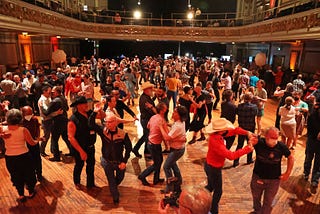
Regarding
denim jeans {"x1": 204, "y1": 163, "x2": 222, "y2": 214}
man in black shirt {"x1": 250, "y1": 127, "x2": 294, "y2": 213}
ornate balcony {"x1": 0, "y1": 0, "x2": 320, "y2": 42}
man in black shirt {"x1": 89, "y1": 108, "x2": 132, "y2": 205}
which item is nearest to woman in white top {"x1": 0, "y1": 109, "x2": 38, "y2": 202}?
man in black shirt {"x1": 89, "y1": 108, "x2": 132, "y2": 205}

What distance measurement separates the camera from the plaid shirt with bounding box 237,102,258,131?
13.9 feet

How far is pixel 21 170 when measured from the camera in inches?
129

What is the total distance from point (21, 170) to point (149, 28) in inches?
637

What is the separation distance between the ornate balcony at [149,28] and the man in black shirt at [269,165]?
702 centimetres

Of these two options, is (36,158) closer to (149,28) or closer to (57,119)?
(57,119)

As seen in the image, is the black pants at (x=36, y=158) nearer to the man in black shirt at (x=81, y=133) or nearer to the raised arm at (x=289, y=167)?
the man in black shirt at (x=81, y=133)

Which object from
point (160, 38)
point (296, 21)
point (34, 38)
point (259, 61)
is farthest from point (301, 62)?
point (34, 38)

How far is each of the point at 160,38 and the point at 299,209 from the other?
16.3 metres

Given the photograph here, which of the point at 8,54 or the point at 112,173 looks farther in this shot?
the point at 8,54

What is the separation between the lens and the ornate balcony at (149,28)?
8.43m

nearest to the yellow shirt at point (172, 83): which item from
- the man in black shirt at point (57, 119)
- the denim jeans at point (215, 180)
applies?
the man in black shirt at point (57, 119)

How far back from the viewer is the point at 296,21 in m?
9.38

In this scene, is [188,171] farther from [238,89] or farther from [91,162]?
[238,89]

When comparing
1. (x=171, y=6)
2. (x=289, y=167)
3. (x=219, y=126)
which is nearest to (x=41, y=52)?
(x=171, y=6)
